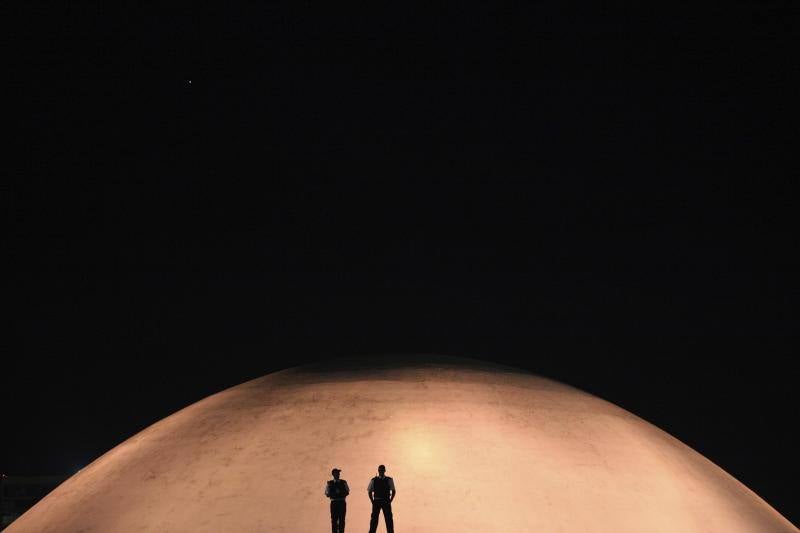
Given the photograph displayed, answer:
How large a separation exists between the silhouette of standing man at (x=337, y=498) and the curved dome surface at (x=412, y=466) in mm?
1795

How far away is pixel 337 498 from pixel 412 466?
13.1ft

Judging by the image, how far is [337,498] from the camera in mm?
15430

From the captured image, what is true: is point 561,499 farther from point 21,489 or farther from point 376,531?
point 21,489

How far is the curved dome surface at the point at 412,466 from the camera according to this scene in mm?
18203

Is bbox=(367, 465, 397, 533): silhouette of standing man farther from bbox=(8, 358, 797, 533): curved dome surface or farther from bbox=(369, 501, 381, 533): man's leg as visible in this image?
bbox=(8, 358, 797, 533): curved dome surface

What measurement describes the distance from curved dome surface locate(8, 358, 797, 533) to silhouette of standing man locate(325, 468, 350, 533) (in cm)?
180

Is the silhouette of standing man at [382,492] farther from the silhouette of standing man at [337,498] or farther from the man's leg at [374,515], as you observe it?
the silhouette of standing man at [337,498]

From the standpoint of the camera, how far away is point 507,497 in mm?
18438

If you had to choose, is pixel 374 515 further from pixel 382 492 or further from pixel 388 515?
pixel 382 492

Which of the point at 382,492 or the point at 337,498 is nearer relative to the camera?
the point at 337,498

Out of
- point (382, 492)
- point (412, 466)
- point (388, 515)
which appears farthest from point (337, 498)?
point (412, 466)

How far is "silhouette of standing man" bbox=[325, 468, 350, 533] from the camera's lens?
605 inches

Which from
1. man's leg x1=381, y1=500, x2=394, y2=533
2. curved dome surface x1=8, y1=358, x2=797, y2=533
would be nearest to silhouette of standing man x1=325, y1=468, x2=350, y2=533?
man's leg x1=381, y1=500, x2=394, y2=533

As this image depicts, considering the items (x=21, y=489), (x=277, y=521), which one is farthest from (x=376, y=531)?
(x=21, y=489)
